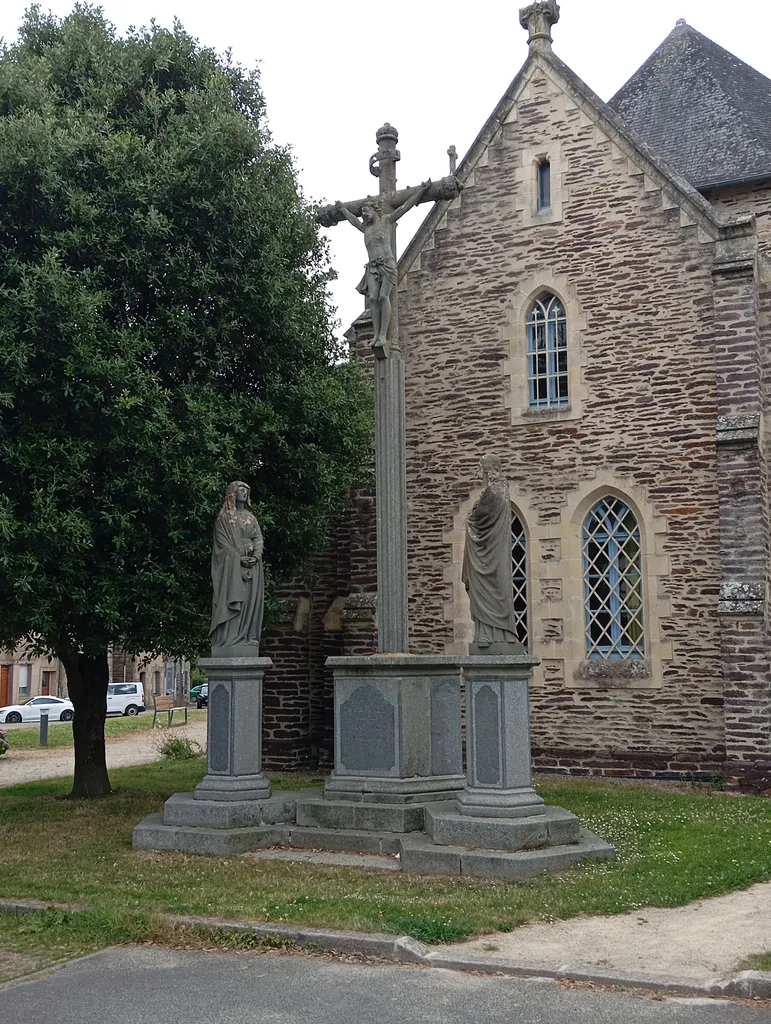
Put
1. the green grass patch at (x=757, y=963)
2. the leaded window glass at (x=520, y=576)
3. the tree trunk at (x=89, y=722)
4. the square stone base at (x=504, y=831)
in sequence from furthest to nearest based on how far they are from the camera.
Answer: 1. the leaded window glass at (x=520, y=576)
2. the tree trunk at (x=89, y=722)
3. the square stone base at (x=504, y=831)
4. the green grass patch at (x=757, y=963)

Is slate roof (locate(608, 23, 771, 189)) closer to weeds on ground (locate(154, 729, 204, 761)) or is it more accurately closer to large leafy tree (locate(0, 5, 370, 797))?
large leafy tree (locate(0, 5, 370, 797))

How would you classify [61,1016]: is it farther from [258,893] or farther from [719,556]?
[719,556]

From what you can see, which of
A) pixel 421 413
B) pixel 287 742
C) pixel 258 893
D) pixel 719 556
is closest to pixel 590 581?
pixel 719 556

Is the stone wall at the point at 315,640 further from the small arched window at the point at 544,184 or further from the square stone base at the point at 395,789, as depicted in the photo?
the square stone base at the point at 395,789

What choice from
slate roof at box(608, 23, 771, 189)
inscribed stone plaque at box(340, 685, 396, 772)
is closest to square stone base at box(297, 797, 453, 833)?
inscribed stone plaque at box(340, 685, 396, 772)

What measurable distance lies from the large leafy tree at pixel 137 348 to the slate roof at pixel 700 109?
24.5ft

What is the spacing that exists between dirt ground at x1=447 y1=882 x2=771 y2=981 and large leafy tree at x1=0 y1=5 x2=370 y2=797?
6.61 m

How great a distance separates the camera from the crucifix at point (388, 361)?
34.0 feet

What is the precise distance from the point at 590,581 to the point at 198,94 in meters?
8.50

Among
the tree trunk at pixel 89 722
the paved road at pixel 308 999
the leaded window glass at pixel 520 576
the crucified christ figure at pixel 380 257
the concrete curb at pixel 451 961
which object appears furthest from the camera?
the leaded window glass at pixel 520 576

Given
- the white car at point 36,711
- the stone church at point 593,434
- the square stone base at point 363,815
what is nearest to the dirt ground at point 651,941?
the square stone base at point 363,815

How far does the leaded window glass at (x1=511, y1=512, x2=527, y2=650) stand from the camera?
16188 millimetres

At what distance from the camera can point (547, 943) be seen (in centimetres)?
643

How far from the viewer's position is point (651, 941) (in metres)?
6.51
